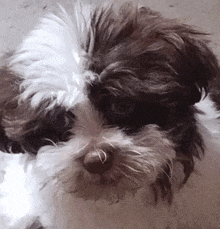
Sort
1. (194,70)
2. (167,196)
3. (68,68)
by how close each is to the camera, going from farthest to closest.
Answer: (167,196), (194,70), (68,68)

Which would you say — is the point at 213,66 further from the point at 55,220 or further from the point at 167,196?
the point at 55,220

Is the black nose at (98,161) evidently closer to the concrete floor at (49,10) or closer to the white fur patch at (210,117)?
the white fur patch at (210,117)

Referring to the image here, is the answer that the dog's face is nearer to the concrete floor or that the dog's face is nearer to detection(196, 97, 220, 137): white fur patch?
detection(196, 97, 220, 137): white fur patch

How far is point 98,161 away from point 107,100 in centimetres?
14

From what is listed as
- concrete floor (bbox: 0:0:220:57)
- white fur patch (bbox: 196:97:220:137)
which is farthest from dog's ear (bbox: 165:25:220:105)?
concrete floor (bbox: 0:0:220:57)

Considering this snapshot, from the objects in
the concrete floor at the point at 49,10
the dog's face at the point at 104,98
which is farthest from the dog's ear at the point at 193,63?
the concrete floor at the point at 49,10

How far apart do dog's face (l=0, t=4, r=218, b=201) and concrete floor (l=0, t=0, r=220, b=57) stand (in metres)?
0.76

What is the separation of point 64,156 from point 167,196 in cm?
37

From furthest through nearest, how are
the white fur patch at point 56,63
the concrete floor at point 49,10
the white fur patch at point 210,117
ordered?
A: the concrete floor at point 49,10
the white fur patch at point 210,117
the white fur patch at point 56,63

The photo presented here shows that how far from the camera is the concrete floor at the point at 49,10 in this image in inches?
64.3

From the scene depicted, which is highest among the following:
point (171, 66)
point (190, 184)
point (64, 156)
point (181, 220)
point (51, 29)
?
point (51, 29)

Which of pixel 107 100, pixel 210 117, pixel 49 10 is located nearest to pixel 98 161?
pixel 107 100

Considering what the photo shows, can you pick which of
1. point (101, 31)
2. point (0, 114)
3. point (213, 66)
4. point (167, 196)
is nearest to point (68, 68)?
point (101, 31)

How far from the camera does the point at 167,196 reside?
3.44 ft
